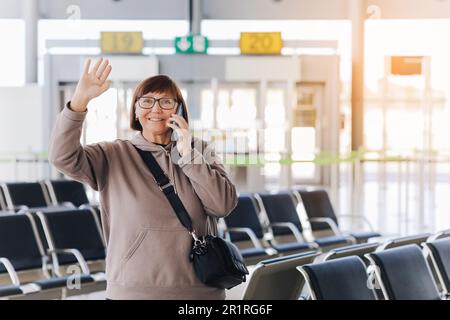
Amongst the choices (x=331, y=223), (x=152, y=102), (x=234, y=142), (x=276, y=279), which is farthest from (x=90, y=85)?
(x=234, y=142)

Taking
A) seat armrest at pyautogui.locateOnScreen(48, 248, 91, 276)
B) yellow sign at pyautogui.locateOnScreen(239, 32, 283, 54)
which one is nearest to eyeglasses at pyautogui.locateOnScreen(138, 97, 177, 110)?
seat armrest at pyautogui.locateOnScreen(48, 248, 91, 276)

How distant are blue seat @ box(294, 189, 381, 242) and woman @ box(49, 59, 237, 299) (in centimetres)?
459

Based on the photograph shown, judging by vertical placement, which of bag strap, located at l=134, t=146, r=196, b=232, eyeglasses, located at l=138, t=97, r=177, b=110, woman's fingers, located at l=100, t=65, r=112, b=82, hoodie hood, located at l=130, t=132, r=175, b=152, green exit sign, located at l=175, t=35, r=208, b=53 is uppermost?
green exit sign, located at l=175, t=35, r=208, b=53

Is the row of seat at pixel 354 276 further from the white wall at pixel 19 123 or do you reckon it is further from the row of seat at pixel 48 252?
the white wall at pixel 19 123

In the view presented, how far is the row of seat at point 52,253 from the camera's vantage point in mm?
4656

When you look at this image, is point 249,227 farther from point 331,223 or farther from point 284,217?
point 331,223

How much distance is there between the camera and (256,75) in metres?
12.7

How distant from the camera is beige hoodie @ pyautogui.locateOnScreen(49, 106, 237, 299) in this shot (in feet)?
7.27

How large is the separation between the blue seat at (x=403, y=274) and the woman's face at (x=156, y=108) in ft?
3.70

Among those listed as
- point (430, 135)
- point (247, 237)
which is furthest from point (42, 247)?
point (430, 135)

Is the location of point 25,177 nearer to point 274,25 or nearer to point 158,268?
point 274,25

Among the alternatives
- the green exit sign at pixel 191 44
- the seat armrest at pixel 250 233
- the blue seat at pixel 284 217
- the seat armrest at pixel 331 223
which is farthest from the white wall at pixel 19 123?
the seat armrest at pixel 250 233

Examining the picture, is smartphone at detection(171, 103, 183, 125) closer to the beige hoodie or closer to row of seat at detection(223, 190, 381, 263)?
the beige hoodie

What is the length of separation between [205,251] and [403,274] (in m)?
1.13
